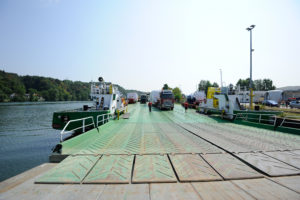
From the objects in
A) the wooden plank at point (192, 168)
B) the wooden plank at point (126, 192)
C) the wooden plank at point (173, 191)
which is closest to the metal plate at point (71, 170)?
the wooden plank at point (126, 192)

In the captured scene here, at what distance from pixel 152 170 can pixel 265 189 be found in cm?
250

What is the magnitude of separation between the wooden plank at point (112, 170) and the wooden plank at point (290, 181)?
11.7 ft

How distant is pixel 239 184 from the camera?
3299mm

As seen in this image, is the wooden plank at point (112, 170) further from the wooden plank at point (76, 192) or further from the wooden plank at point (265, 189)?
the wooden plank at point (265, 189)

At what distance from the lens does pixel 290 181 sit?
3.43 m

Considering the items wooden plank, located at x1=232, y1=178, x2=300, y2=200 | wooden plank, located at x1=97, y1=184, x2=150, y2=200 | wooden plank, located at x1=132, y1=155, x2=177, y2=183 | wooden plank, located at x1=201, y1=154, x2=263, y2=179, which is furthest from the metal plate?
wooden plank, located at x1=232, y1=178, x2=300, y2=200

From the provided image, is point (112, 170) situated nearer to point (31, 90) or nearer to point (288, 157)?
point (288, 157)

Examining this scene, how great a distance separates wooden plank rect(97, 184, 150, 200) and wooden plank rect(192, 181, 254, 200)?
1126 millimetres

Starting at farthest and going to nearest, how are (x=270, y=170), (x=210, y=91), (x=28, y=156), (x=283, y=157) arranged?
(x=210, y=91) → (x=28, y=156) → (x=283, y=157) → (x=270, y=170)

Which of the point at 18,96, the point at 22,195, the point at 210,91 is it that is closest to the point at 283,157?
the point at 22,195

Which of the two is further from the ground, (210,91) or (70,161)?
(210,91)

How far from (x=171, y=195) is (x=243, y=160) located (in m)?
2.88

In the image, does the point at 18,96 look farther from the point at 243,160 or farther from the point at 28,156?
the point at 243,160

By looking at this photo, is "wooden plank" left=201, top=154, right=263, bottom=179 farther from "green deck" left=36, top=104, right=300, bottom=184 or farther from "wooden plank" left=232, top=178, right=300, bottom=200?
"wooden plank" left=232, top=178, right=300, bottom=200
